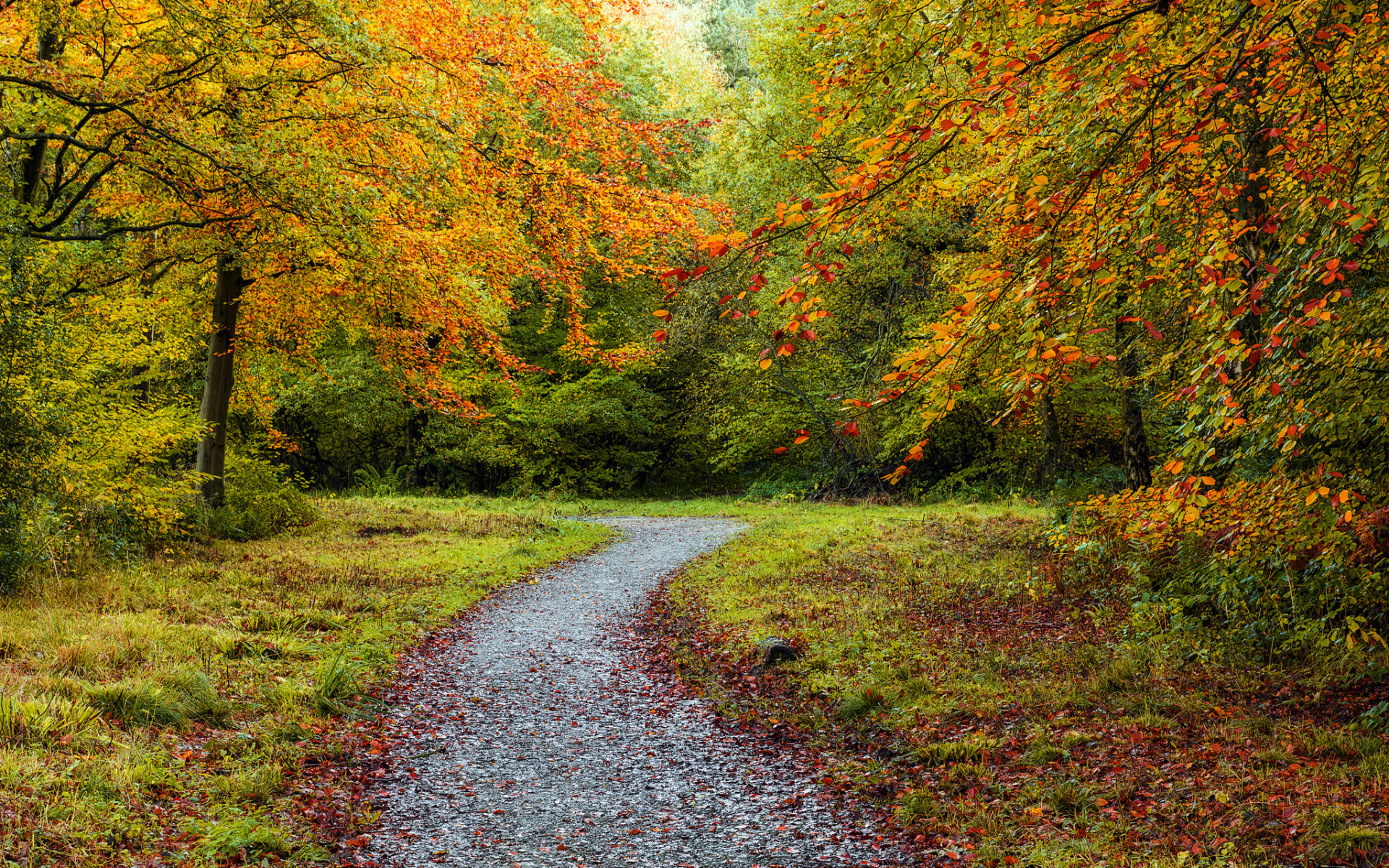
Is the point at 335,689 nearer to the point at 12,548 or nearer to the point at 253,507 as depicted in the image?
the point at 12,548

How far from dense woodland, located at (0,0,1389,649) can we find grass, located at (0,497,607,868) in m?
1.54

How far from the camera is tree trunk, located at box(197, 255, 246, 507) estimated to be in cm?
1460

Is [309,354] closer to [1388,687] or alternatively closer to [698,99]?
[698,99]

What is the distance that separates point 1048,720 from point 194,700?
6.21m

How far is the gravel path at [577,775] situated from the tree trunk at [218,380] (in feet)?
24.7

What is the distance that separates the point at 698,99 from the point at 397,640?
71.4 ft

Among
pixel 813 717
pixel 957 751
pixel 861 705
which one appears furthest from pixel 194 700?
pixel 957 751

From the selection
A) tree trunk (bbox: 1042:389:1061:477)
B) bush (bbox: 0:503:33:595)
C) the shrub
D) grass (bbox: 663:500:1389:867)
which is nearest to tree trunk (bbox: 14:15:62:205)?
bush (bbox: 0:503:33:595)

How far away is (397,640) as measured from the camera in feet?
30.1

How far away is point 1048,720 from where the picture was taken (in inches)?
240

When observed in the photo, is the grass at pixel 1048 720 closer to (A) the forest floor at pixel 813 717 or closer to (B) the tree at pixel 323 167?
(A) the forest floor at pixel 813 717

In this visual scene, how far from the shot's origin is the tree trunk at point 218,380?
47.9ft

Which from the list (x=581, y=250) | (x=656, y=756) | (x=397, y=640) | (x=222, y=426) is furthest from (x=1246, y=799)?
(x=222, y=426)

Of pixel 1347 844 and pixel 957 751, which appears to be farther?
pixel 957 751
